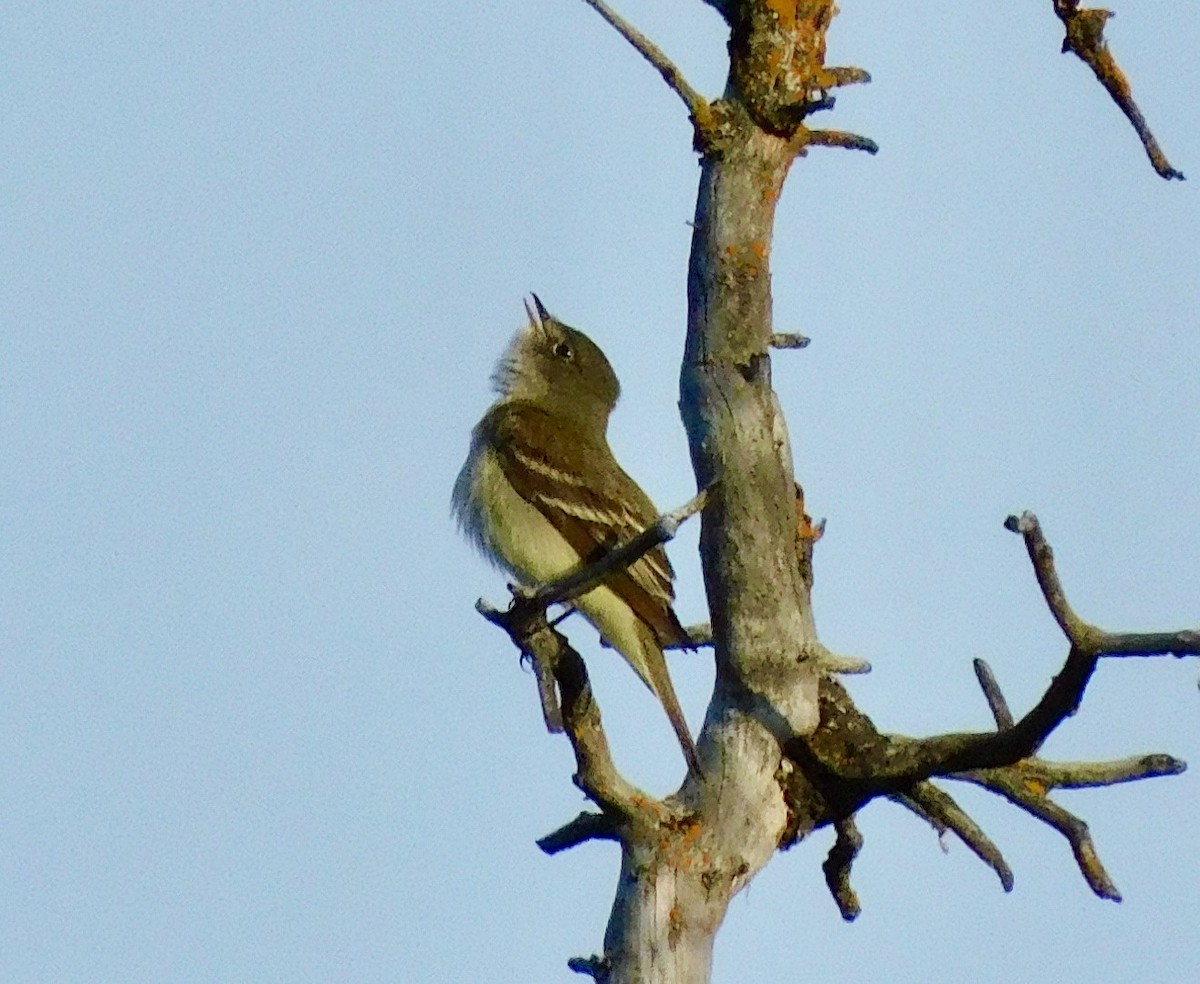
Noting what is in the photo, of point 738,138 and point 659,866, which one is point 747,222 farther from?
point 659,866

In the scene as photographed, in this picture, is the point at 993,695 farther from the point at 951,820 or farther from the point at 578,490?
the point at 578,490

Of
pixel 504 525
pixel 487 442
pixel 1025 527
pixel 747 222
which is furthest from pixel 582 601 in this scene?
pixel 1025 527

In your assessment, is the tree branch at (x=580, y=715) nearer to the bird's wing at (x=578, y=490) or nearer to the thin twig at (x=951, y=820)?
the thin twig at (x=951, y=820)

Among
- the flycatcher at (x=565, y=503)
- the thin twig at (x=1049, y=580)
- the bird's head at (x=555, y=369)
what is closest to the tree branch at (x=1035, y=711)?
the thin twig at (x=1049, y=580)

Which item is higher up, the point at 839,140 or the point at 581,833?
the point at 839,140

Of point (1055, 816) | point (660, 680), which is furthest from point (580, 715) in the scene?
point (660, 680)

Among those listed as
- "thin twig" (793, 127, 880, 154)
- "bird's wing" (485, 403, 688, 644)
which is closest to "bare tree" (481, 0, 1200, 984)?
"thin twig" (793, 127, 880, 154)
